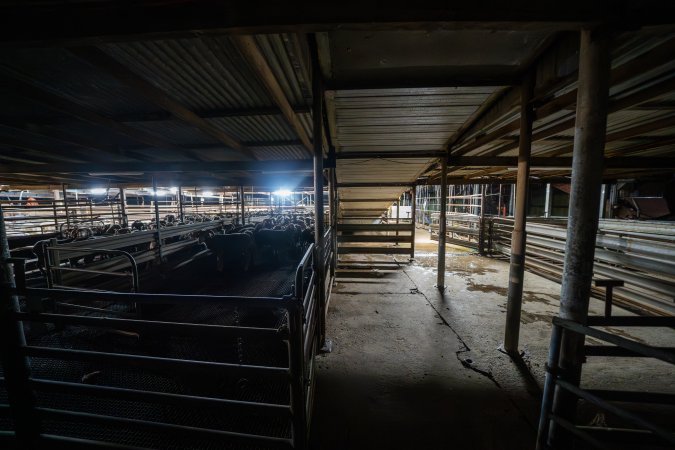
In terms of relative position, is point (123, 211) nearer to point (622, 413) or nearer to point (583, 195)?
point (583, 195)

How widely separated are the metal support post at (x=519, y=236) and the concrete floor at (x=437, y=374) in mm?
413

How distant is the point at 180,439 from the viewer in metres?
2.01

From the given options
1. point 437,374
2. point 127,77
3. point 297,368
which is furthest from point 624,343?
point 127,77

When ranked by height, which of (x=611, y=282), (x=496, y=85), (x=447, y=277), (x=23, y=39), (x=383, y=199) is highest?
(x=496, y=85)

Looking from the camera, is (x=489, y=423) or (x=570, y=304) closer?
(x=570, y=304)

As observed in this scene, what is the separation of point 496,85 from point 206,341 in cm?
483

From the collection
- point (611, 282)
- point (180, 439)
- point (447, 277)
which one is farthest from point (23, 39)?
point (447, 277)

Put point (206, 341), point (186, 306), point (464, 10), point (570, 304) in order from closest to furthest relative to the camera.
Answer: point (464, 10) < point (570, 304) < point (206, 341) < point (186, 306)

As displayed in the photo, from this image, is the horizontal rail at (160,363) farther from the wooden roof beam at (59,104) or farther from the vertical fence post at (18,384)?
the wooden roof beam at (59,104)

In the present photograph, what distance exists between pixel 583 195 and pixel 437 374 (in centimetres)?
240

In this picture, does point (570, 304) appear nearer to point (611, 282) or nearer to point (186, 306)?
point (611, 282)

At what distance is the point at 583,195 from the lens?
1.79m

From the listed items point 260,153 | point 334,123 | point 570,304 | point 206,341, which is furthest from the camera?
A: point 260,153

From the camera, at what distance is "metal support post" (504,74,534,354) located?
300 cm
